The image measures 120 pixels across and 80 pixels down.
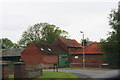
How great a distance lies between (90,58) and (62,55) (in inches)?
315

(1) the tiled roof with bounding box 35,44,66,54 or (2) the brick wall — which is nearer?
(2) the brick wall

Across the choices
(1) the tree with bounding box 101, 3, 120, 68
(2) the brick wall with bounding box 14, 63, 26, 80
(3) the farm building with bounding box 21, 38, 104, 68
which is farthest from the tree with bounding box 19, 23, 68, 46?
(2) the brick wall with bounding box 14, 63, 26, 80

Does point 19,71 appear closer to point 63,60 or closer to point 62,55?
point 63,60

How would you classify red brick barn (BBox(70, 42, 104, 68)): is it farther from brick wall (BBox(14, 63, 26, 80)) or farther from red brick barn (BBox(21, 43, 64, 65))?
brick wall (BBox(14, 63, 26, 80))

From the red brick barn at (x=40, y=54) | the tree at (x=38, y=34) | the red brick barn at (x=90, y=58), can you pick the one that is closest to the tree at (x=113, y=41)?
the red brick barn at (x=90, y=58)

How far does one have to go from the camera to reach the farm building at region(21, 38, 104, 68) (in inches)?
1942

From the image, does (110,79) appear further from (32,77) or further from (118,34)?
(118,34)

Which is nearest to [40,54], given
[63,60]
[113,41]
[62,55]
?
[62,55]

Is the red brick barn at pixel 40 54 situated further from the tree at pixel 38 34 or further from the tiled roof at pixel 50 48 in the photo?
the tree at pixel 38 34

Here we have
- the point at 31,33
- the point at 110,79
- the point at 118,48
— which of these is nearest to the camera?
the point at 110,79

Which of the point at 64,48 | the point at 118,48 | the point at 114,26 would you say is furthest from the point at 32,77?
the point at 64,48

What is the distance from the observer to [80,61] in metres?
50.9

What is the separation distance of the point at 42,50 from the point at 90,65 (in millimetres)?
11058

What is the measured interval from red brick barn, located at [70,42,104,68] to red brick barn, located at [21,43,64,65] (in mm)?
4040
